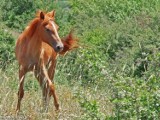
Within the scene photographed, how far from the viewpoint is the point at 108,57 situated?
20.5 metres

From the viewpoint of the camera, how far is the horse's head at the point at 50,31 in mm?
10359

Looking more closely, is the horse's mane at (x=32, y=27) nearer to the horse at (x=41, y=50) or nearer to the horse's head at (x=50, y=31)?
the horse at (x=41, y=50)

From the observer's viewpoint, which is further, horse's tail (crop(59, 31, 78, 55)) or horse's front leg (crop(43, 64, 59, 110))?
horse's tail (crop(59, 31, 78, 55))

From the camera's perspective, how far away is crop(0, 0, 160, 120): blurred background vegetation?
5.77 m

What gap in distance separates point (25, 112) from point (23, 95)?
146 centimetres

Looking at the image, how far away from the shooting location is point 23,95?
10.2 meters

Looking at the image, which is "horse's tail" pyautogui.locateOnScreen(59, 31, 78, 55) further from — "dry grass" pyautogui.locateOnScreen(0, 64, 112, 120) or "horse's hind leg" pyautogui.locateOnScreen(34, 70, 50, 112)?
"horse's hind leg" pyautogui.locateOnScreen(34, 70, 50, 112)

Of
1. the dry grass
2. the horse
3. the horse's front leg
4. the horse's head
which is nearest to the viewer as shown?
the dry grass

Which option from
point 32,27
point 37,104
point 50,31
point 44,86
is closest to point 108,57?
point 32,27

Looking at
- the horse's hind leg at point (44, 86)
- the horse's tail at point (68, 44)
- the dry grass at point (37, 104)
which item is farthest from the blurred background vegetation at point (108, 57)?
the horse's tail at point (68, 44)

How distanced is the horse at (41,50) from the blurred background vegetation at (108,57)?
0.77 feet

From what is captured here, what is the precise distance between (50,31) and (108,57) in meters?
10.1

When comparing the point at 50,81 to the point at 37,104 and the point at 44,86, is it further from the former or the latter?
the point at 37,104

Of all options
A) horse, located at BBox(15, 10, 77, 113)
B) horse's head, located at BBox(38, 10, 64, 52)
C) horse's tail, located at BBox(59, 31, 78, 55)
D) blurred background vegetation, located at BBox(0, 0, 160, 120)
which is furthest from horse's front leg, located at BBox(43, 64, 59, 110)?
horse's tail, located at BBox(59, 31, 78, 55)
